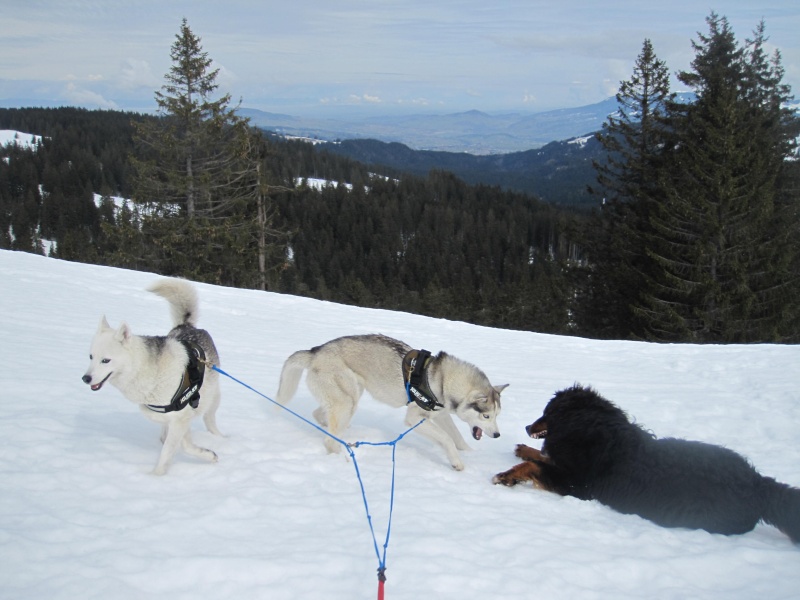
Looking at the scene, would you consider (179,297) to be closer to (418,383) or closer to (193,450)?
(193,450)

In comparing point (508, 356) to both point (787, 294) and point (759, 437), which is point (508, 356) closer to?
point (759, 437)

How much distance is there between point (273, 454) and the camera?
5758 mm

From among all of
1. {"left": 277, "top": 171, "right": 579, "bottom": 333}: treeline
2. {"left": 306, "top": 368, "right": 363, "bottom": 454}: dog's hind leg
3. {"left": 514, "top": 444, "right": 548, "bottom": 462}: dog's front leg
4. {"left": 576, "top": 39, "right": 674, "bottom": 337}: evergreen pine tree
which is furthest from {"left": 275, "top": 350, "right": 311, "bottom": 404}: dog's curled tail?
{"left": 277, "top": 171, "right": 579, "bottom": 333}: treeline

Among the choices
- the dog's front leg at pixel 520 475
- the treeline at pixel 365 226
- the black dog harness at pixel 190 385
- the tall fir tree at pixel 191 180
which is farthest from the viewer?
the treeline at pixel 365 226

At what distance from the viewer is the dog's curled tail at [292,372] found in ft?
20.6

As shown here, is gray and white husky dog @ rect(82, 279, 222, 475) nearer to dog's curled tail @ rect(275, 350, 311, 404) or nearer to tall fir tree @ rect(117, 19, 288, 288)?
dog's curled tail @ rect(275, 350, 311, 404)

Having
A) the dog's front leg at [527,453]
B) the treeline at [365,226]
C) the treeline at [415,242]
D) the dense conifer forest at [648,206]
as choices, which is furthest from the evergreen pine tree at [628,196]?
the treeline at [415,242]

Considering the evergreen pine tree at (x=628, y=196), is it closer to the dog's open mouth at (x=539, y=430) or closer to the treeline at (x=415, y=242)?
the dog's open mouth at (x=539, y=430)

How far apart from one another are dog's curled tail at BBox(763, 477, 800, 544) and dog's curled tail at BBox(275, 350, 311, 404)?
198 inches

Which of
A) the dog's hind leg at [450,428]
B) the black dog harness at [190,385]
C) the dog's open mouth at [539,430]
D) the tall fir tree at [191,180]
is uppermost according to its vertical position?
the tall fir tree at [191,180]

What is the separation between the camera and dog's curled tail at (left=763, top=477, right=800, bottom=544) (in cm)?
441

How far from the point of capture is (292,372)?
252 inches

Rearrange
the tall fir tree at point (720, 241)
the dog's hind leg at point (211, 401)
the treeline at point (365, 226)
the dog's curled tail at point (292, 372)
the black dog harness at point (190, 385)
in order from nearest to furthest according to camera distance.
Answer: the black dog harness at point (190, 385)
the dog's hind leg at point (211, 401)
the dog's curled tail at point (292, 372)
the tall fir tree at point (720, 241)
the treeline at point (365, 226)

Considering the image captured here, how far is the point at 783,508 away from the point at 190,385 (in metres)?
5.79
